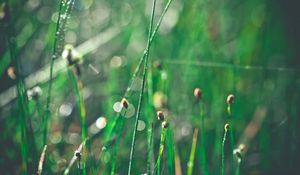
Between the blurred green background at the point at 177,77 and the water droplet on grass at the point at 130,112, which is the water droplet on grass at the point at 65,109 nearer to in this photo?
the blurred green background at the point at 177,77

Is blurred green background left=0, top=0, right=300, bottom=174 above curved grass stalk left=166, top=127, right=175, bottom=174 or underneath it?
above

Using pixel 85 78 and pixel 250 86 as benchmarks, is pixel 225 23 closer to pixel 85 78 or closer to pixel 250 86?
pixel 250 86

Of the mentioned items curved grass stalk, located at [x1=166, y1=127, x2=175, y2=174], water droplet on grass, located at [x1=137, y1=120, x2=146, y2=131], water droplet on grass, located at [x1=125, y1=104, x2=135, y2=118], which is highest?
water droplet on grass, located at [x1=125, y1=104, x2=135, y2=118]

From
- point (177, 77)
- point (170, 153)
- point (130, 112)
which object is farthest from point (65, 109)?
point (170, 153)

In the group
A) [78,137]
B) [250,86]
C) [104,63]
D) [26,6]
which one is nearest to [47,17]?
[26,6]

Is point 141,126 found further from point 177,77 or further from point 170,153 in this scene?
point 170,153

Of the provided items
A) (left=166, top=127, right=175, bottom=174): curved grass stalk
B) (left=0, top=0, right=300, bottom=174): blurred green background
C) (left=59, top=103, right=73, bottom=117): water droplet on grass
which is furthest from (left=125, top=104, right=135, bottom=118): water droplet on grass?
(left=166, top=127, right=175, bottom=174): curved grass stalk

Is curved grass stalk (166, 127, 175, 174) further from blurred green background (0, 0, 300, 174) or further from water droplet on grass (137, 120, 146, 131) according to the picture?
water droplet on grass (137, 120, 146, 131)

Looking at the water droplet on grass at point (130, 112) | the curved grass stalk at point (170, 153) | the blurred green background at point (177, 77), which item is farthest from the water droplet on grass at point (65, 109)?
the curved grass stalk at point (170, 153)

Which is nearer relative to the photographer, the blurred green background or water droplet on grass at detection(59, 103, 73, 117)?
the blurred green background
